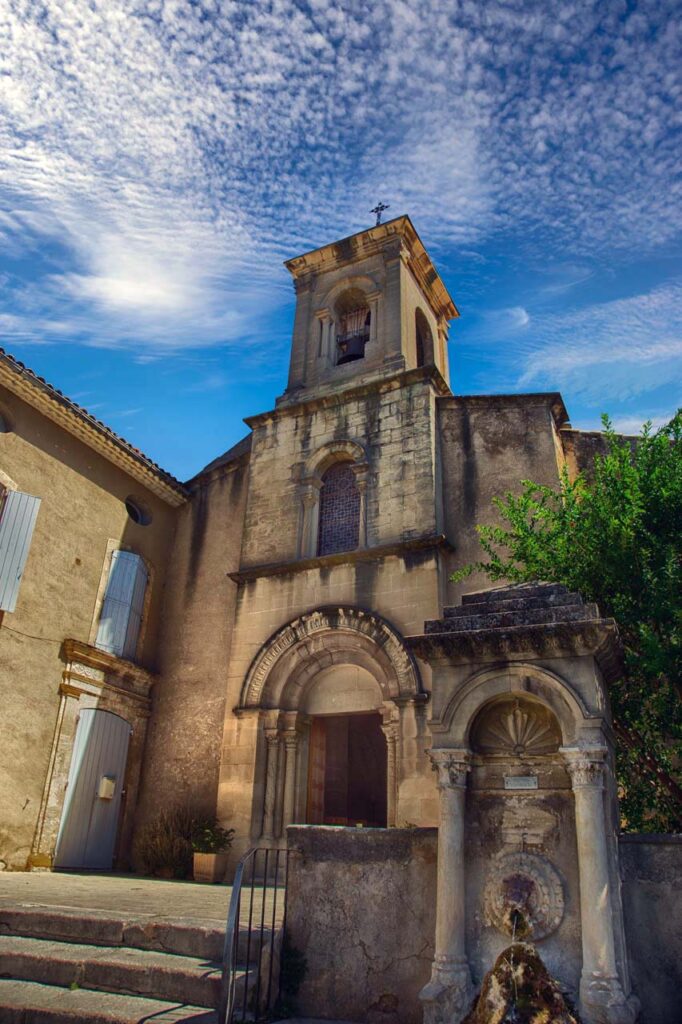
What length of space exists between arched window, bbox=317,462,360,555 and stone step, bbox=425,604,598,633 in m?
7.23

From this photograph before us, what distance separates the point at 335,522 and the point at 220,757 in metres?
4.57

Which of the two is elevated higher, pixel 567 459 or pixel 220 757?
pixel 567 459

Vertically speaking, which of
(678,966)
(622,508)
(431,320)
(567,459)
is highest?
(431,320)

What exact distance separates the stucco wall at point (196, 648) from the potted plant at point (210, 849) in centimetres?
69

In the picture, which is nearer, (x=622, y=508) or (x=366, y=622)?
(x=622, y=508)

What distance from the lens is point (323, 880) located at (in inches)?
224

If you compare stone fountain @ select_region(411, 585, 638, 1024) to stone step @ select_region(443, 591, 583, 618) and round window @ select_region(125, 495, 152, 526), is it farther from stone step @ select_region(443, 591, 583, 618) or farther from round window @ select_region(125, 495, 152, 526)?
round window @ select_region(125, 495, 152, 526)

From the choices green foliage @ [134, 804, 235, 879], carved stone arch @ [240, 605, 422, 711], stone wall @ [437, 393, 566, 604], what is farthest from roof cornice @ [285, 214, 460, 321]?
green foliage @ [134, 804, 235, 879]

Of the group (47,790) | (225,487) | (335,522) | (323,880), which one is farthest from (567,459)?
(47,790)

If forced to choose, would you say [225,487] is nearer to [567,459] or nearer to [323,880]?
[567,459]

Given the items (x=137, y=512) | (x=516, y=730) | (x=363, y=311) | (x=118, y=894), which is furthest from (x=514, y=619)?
(x=363, y=311)

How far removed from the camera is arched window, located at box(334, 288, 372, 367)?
Answer: 1573cm

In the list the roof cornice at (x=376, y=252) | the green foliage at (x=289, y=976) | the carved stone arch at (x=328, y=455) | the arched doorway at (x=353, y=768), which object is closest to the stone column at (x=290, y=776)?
the arched doorway at (x=353, y=768)

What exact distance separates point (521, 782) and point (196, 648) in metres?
9.46
